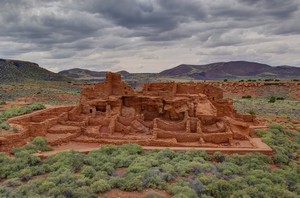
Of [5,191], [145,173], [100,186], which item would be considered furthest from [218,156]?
[5,191]


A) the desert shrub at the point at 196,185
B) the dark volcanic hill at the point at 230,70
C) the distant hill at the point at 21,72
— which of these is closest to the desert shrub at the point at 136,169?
the desert shrub at the point at 196,185

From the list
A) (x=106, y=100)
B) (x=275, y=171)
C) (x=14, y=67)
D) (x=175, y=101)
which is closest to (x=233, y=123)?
(x=175, y=101)

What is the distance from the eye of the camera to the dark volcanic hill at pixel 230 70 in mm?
143500

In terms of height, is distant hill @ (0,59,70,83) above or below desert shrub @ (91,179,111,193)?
above

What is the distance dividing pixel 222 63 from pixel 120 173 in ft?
515

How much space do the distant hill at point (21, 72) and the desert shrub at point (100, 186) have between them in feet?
181

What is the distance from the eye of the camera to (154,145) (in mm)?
15180

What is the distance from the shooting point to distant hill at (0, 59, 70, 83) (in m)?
61.9

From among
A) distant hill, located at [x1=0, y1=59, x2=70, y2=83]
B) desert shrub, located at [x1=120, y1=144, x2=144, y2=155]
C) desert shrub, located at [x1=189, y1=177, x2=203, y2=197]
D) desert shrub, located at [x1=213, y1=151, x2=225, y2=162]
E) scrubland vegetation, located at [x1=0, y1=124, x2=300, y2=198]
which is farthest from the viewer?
distant hill, located at [x1=0, y1=59, x2=70, y2=83]

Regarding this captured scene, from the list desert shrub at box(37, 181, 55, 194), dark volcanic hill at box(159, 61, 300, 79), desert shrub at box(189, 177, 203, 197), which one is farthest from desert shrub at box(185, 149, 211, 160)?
dark volcanic hill at box(159, 61, 300, 79)

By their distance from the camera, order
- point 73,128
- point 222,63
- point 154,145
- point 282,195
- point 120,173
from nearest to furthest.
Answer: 1. point 282,195
2. point 120,173
3. point 154,145
4. point 73,128
5. point 222,63

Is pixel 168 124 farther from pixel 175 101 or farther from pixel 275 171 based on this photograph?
pixel 275 171

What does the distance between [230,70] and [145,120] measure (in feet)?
464

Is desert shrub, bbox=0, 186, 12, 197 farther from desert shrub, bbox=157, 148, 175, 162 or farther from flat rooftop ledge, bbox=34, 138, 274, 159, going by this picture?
desert shrub, bbox=157, 148, 175, 162
